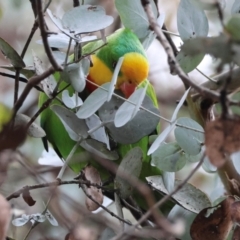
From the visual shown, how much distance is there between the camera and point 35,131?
67 cm

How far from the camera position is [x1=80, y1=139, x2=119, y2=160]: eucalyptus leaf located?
0.69 metres

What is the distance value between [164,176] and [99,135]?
0.12 m

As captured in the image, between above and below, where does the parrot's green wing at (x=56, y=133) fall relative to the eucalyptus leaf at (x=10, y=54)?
below

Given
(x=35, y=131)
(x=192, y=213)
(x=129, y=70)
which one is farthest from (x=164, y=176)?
(x=129, y=70)

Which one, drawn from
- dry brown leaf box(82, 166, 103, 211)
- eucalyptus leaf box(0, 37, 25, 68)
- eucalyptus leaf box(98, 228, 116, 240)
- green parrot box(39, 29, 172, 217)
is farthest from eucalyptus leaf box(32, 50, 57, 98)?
green parrot box(39, 29, 172, 217)

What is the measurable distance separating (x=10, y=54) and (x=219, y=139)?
355mm

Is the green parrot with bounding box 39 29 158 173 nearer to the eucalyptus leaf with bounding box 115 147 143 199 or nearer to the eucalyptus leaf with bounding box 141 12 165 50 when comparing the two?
the eucalyptus leaf with bounding box 141 12 165 50

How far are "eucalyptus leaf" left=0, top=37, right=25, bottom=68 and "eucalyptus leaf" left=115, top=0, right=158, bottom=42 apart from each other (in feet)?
0.52

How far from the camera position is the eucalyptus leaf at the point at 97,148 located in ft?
2.25

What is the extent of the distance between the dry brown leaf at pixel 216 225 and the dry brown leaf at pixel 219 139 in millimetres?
296

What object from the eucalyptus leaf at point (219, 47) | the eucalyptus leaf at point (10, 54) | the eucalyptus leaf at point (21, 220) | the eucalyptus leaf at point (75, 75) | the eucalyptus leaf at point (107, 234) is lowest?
the eucalyptus leaf at point (107, 234)

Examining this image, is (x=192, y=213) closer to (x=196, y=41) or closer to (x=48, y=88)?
(x=48, y=88)

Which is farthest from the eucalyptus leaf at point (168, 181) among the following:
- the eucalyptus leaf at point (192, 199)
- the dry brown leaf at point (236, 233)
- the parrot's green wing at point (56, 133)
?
the parrot's green wing at point (56, 133)

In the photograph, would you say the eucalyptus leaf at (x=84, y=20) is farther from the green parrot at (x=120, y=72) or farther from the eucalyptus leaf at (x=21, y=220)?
the green parrot at (x=120, y=72)
